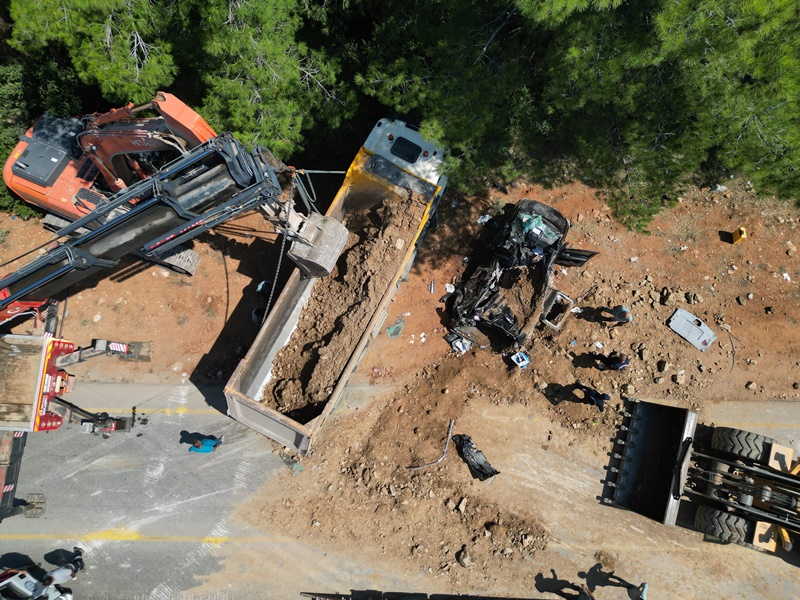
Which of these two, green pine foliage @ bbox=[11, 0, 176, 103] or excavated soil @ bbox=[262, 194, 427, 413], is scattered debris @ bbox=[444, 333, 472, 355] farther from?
green pine foliage @ bbox=[11, 0, 176, 103]

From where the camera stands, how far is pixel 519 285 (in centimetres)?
1073

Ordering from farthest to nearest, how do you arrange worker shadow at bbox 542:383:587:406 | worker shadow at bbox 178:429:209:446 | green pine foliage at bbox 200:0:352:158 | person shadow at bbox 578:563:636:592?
worker shadow at bbox 542:383:587:406, worker shadow at bbox 178:429:209:446, person shadow at bbox 578:563:636:592, green pine foliage at bbox 200:0:352:158

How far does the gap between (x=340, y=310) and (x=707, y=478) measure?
7.82 meters

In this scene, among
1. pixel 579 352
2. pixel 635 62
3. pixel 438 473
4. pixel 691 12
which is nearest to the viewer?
pixel 691 12

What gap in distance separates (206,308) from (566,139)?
28.7 ft

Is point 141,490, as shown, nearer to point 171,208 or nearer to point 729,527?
point 171,208

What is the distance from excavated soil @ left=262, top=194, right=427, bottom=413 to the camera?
32.0ft

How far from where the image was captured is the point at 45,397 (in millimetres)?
9492

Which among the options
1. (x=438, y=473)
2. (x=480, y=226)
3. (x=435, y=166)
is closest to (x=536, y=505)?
(x=438, y=473)

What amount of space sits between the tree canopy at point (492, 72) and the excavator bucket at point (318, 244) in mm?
1863

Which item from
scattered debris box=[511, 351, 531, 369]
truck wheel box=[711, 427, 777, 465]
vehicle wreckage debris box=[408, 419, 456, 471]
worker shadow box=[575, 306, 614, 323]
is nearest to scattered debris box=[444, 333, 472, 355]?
scattered debris box=[511, 351, 531, 369]

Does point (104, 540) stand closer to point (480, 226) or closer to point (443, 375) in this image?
point (443, 375)

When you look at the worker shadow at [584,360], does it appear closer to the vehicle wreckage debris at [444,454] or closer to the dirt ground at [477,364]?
the dirt ground at [477,364]

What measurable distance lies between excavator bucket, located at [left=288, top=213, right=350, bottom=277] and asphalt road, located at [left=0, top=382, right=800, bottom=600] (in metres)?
3.54
